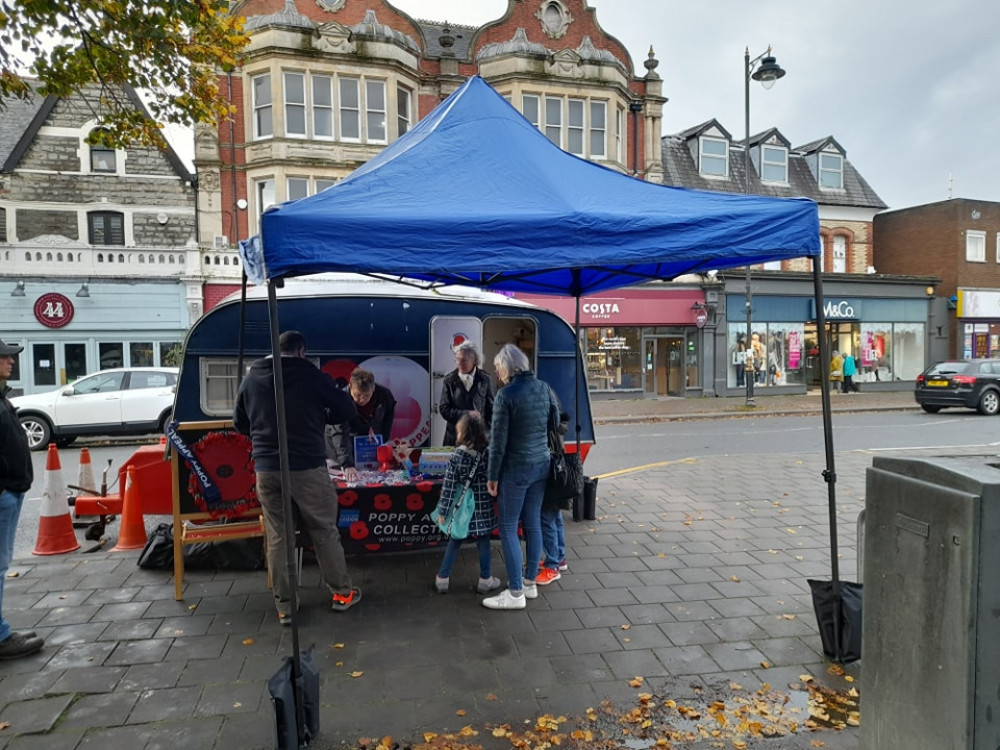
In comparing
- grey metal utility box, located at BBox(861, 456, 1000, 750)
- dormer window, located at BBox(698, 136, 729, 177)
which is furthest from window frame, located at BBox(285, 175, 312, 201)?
grey metal utility box, located at BBox(861, 456, 1000, 750)

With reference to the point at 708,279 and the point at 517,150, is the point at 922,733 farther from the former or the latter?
the point at 708,279

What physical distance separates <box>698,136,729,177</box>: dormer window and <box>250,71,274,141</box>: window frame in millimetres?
15984

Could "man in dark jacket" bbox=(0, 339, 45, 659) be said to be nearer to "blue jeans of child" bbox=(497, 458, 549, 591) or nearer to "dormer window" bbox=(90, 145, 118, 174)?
"blue jeans of child" bbox=(497, 458, 549, 591)

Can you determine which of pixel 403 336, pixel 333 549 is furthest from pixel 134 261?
pixel 333 549

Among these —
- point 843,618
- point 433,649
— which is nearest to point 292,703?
point 433,649

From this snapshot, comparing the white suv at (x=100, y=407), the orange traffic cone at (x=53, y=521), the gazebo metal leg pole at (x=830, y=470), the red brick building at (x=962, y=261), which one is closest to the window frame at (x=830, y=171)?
the red brick building at (x=962, y=261)

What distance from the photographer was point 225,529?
485 cm

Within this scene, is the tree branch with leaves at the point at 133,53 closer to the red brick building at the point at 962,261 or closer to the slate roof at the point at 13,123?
the slate roof at the point at 13,123

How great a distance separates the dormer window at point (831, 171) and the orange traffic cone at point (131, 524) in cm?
2865

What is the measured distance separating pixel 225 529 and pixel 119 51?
478cm

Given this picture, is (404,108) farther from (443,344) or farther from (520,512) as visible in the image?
(520,512)

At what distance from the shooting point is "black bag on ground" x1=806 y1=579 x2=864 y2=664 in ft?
12.4

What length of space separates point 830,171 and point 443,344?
88.0ft

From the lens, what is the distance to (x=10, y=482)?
12.7 ft
